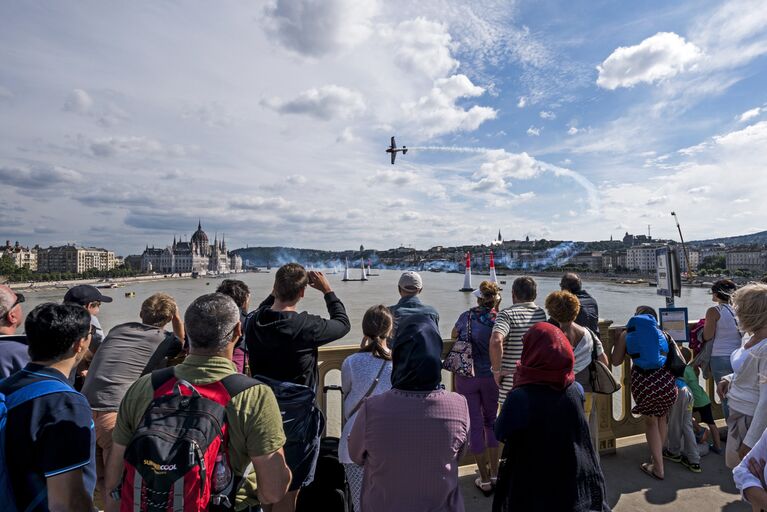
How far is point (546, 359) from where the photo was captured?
198 centimetres

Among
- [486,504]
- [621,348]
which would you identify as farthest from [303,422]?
[621,348]

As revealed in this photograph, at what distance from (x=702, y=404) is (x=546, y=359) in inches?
131

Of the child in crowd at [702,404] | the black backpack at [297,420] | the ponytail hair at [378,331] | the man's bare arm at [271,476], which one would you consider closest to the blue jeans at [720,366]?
the child in crowd at [702,404]

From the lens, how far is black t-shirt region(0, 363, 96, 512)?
1547 millimetres

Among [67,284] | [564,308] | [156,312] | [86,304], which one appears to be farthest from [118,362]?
[67,284]

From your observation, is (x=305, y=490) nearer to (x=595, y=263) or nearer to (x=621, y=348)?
(x=621, y=348)

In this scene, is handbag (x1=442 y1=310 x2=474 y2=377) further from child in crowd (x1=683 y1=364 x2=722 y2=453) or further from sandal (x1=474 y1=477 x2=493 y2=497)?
child in crowd (x1=683 y1=364 x2=722 y2=453)

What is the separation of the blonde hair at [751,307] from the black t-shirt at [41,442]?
3.32 m

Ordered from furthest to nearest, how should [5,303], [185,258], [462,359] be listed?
[185,258] → [462,359] → [5,303]

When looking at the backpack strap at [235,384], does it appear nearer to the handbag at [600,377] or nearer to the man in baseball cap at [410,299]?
the man in baseball cap at [410,299]

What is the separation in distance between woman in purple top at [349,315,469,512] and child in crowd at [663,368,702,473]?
9.67 feet

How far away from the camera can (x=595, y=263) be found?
15300 cm

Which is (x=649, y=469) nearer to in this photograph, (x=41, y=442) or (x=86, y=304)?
(x=41, y=442)

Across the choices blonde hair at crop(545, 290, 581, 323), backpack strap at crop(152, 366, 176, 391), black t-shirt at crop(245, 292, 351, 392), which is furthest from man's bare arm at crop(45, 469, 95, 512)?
blonde hair at crop(545, 290, 581, 323)
